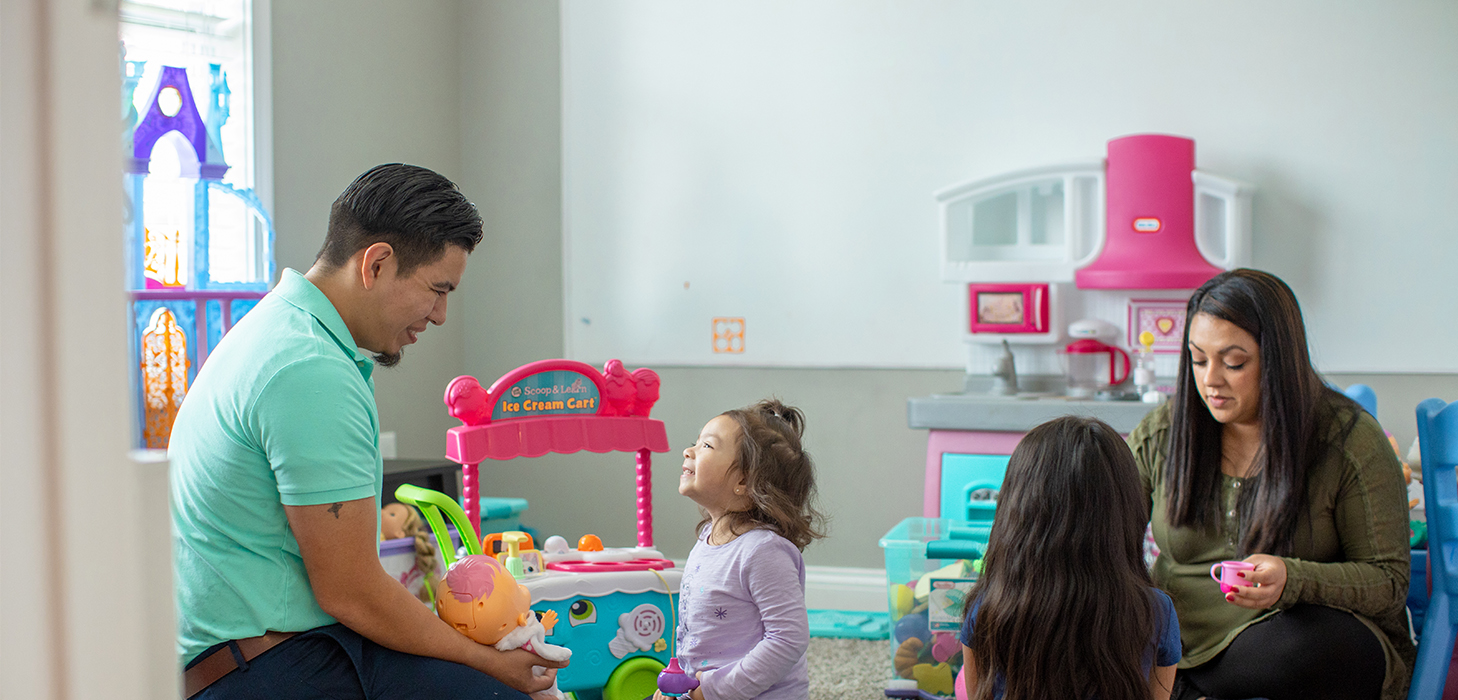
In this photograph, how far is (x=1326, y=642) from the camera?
1668mm

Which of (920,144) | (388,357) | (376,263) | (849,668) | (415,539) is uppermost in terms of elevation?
(920,144)

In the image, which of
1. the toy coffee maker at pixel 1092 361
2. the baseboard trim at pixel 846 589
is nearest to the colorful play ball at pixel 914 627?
the toy coffee maker at pixel 1092 361

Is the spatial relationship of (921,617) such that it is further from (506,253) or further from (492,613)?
(506,253)

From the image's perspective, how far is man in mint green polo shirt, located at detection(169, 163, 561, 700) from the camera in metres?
1.22

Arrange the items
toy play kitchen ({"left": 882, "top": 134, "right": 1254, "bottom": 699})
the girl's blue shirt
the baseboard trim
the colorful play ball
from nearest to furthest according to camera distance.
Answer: the girl's blue shirt
the colorful play ball
toy play kitchen ({"left": 882, "top": 134, "right": 1254, "bottom": 699})
the baseboard trim

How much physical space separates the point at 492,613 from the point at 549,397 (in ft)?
2.89

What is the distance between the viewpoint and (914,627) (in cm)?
225

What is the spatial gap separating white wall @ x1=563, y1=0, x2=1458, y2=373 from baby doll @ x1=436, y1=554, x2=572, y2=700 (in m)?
2.14

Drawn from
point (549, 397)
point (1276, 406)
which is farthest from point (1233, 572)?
point (549, 397)

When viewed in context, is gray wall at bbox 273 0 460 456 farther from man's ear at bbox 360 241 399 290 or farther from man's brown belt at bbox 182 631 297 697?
man's brown belt at bbox 182 631 297 697

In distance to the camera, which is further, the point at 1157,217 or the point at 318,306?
the point at 1157,217

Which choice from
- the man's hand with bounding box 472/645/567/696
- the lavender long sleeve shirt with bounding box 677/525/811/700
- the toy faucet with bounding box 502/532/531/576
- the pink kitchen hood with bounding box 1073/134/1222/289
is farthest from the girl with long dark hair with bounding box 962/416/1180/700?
the pink kitchen hood with bounding box 1073/134/1222/289

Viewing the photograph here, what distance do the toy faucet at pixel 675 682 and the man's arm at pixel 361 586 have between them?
35 centimetres

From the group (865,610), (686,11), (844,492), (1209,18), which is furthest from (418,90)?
(1209,18)
